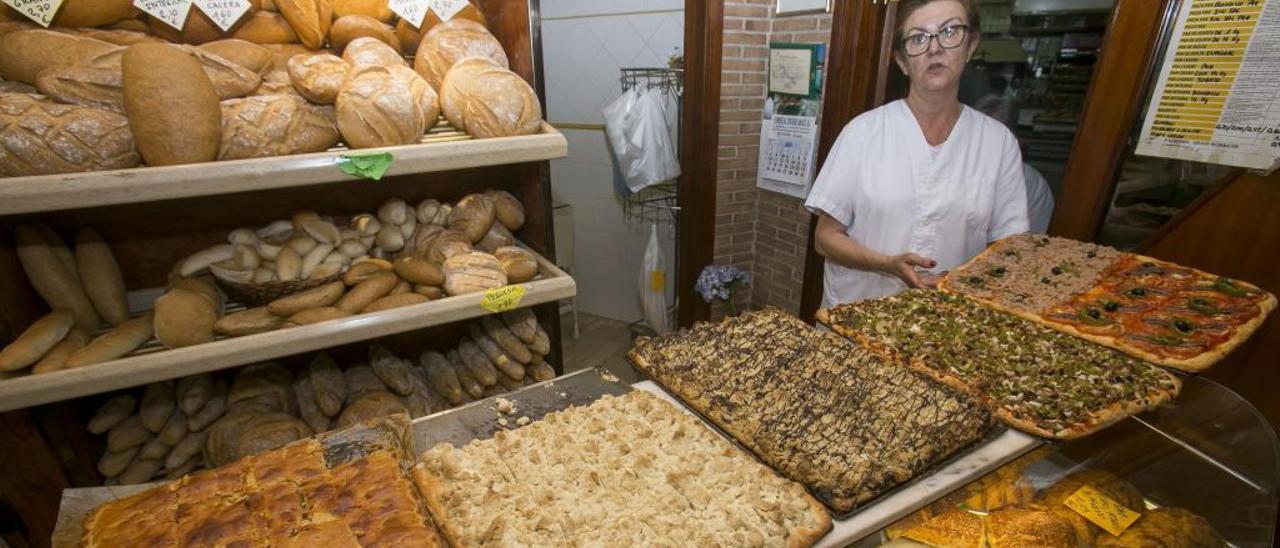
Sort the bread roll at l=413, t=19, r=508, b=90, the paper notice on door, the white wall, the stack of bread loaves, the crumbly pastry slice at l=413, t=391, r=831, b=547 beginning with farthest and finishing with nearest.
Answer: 1. the white wall
2. the bread roll at l=413, t=19, r=508, b=90
3. the paper notice on door
4. the stack of bread loaves
5. the crumbly pastry slice at l=413, t=391, r=831, b=547

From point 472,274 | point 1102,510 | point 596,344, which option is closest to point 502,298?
point 472,274

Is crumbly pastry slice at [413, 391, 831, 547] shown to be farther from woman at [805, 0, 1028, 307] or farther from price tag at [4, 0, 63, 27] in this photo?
price tag at [4, 0, 63, 27]

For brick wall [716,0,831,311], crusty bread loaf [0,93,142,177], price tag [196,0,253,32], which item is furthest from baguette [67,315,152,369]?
brick wall [716,0,831,311]

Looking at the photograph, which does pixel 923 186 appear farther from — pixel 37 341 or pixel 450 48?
pixel 37 341

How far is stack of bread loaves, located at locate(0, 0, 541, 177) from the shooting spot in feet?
4.58

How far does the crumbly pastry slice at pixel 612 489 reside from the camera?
96 centimetres

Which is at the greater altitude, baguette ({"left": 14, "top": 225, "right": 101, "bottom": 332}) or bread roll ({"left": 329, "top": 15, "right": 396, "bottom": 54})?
bread roll ({"left": 329, "top": 15, "right": 396, "bottom": 54})

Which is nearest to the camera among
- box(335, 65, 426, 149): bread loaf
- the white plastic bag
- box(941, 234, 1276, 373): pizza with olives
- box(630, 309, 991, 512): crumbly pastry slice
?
box(630, 309, 991, 512): crumbly pastry slice

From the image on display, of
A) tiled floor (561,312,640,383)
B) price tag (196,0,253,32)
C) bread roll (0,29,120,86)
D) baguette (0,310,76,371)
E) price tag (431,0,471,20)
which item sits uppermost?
price tag (431,0,471,20)

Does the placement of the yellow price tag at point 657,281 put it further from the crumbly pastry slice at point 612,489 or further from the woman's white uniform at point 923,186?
the crumbly pastry slice at point 612,489

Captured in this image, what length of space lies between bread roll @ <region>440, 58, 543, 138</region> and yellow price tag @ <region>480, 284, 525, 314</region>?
505mm

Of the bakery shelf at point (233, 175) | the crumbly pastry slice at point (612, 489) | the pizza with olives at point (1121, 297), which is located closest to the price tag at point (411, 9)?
the bakery shelf at point (233, 175)

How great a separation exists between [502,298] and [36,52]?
1.38 meters

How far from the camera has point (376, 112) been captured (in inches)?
63.4
